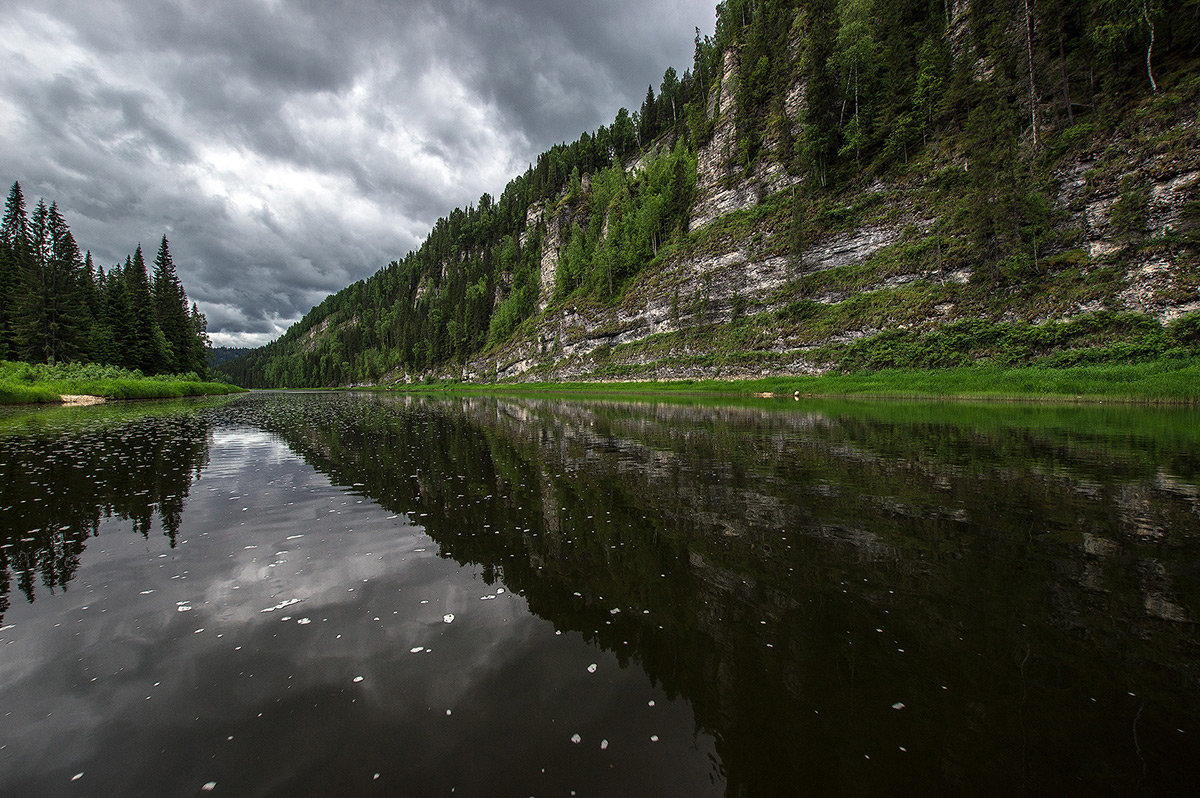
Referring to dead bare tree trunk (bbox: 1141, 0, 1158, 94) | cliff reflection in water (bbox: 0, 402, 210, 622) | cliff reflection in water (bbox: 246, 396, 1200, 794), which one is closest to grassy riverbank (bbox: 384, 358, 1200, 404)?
cliff reflection in water (bbox: 246, 396, 1200, 794)

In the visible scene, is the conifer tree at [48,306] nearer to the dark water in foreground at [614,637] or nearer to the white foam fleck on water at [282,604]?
the dark water in foreground at [614,637]

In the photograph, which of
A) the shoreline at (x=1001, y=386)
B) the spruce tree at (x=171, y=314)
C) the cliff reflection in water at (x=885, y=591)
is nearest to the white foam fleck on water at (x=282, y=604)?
the cliff reflection in water at (x=885, y=591)

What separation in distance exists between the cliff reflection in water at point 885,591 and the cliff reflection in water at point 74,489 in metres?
4.83

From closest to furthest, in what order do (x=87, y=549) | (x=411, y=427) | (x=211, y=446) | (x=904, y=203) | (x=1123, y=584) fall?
(x=1123, y=584)
(x=87, y=549)
(x=211, y=446)
(x=411, y=427)
(x=904, y=203)

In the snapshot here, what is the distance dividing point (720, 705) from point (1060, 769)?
2453mm

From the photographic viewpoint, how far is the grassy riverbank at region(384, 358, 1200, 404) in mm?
25875

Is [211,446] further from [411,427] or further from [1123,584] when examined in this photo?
[1123,584]

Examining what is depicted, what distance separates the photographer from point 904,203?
164 ft

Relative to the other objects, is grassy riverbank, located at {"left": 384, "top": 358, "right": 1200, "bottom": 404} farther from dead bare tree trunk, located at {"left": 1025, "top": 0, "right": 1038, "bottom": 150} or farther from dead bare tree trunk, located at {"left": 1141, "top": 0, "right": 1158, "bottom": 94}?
dead bare tree trunk, located at {"left": 1141, "top": 0, "right": 1158, "bottom": 94}

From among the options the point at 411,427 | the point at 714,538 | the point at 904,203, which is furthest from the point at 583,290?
the point at 714,538

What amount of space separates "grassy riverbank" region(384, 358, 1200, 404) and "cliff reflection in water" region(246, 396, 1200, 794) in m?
17.3

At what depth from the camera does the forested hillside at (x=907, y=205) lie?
108 feet

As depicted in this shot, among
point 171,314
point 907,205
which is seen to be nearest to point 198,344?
point 171,314

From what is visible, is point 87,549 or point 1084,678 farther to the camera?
point 87,549
